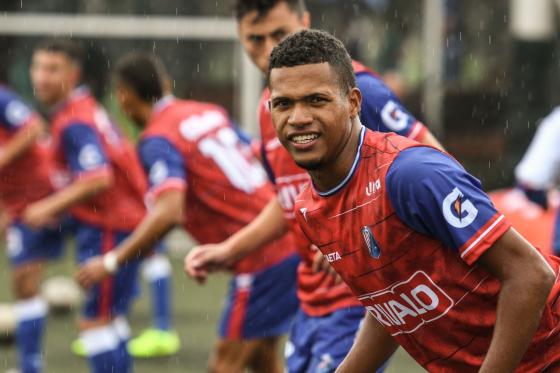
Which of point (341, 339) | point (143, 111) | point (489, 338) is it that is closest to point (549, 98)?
point (143, 111)

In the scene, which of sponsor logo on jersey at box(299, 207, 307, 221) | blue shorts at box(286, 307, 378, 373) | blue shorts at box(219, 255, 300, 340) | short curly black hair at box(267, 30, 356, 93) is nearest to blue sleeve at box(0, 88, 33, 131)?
blue shorts at box(219, 255, 300, 340)

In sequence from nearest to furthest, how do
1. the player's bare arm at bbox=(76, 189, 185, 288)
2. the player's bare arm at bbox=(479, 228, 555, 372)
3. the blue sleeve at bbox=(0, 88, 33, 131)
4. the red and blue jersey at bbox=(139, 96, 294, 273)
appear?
the player's bare arm at bbox=(479, 228, 555, 372) < the player's bare arm at bbox=(76, 189, 185, 288) < the red and blue jersey at bbox=(139, 96, 294, 273) < the blue sleeve at bbox=(0, 88, 33, 131)

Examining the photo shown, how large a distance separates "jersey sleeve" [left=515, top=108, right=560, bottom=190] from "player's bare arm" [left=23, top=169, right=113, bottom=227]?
2.46 meters

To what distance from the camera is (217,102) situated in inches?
585

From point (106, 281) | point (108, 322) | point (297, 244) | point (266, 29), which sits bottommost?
point (108, 322)

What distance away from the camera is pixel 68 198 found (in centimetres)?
658

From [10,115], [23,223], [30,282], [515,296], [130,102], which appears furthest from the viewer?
[10,115]

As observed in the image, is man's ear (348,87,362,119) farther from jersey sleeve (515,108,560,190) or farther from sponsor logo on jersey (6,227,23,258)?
sponsor logo on jersey (6,227,23,258)

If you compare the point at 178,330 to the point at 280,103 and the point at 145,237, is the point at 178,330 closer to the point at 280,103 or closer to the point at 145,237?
the point at 145,237

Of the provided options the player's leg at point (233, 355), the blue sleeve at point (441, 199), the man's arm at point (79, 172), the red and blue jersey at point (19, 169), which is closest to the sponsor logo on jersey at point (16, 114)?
the red and blue jersey at point (19, 169)

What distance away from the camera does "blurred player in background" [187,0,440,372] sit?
172 inches

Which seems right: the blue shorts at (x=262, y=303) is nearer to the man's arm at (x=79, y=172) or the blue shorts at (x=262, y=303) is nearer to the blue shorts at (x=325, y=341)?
the blue shorts at (x=325, y=341)

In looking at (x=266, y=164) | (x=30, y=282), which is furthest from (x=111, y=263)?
(x=30, y=282)

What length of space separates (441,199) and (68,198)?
13.5 ft
